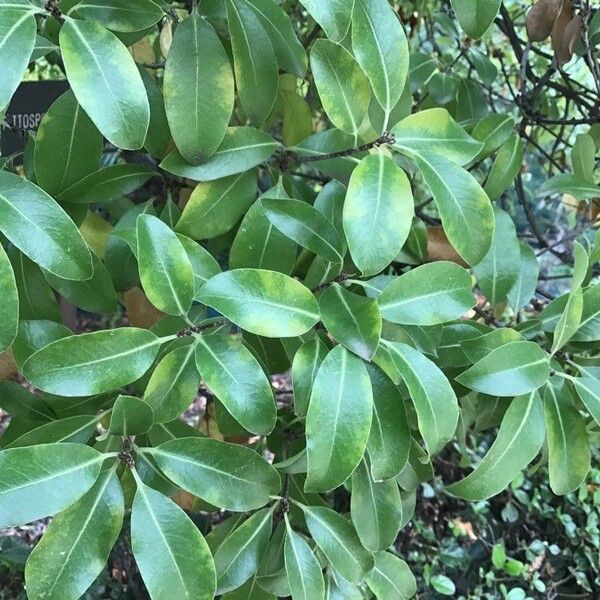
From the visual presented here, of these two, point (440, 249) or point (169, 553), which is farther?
point (440, 249)

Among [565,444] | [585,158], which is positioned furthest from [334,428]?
[585,158]

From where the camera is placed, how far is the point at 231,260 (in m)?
0.61

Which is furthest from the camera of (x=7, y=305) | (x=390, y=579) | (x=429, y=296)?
(x=390, y=579)

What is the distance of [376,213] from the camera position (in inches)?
19.8

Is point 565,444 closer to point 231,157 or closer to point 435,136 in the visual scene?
point 435,136

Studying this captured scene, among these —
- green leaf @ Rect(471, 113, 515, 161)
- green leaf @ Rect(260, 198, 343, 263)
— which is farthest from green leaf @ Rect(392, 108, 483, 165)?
green leaf @ Rect(471, 113, 515, 161)

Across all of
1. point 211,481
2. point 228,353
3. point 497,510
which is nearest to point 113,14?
point 228,353

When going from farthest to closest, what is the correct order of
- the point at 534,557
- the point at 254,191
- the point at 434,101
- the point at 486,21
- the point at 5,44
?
the point at 534,557 → the point at 434,101 → the point at 254,191 → the point at 486,21 → the point at 5,44

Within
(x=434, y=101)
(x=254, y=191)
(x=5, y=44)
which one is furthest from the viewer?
(x=434, y=101)

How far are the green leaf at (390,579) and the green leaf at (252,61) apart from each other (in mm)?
518

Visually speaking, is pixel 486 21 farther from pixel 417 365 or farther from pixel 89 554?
pixel 89 554

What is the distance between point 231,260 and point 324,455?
0.73ft

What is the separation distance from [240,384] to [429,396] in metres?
0.16

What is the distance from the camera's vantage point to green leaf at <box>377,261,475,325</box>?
55 cm
